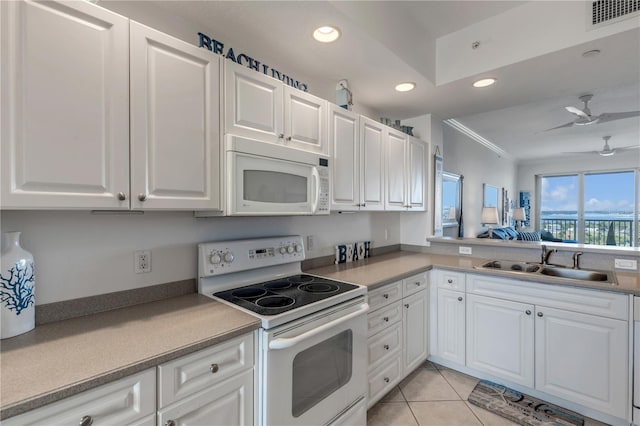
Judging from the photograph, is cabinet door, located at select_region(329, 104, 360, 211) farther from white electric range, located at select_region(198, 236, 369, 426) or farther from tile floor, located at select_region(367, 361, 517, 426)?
tile floor, located at select_region(367, 361, 517, 426)

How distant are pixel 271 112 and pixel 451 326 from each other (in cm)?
219

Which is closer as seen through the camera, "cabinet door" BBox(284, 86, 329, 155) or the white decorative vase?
the white decorative vase

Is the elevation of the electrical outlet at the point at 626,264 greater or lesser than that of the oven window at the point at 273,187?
lesser

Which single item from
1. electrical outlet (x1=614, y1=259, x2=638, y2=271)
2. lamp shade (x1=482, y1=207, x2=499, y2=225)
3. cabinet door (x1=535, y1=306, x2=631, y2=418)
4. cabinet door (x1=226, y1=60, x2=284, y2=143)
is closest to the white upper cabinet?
cabinet door (x1=226, y1=60, x2=284, y2=143)

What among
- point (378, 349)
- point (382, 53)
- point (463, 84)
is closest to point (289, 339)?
point (378, 349)

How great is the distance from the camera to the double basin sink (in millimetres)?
2189

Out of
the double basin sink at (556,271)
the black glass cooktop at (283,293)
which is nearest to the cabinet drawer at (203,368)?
the black glass cooktop at (283,293)

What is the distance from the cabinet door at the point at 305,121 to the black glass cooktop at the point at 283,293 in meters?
0.85

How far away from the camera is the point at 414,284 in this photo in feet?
7.86

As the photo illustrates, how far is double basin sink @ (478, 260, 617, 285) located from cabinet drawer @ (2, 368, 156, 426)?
236 centimetres

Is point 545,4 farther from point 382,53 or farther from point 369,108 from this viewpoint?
point 369,108

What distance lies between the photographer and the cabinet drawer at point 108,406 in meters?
0.79

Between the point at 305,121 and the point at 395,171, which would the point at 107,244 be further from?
the point at 395,171

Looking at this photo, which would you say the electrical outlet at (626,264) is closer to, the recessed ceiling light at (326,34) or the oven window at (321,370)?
the oven window at (321,370)
